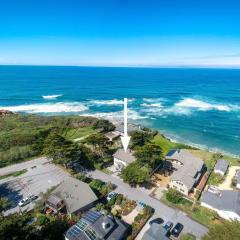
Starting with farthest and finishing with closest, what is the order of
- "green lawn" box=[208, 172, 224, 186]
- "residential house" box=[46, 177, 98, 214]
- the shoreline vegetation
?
the shoreline vegetation < "green lawn" box=[208, 172, 224, 186] < "residential house" box=[46, 177, 98, 214]

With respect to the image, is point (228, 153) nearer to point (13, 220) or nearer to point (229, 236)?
point (229, 236)

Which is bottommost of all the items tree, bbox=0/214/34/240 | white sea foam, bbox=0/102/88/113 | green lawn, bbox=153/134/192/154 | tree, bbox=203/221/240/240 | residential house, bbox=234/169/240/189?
white sea foam, bbox=0/102/88/113

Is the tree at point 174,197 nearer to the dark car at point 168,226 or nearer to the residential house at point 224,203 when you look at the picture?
the residential house at point 224,203

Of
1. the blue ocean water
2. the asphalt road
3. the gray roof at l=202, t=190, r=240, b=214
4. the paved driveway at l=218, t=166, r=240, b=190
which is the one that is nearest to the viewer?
the asphalt road

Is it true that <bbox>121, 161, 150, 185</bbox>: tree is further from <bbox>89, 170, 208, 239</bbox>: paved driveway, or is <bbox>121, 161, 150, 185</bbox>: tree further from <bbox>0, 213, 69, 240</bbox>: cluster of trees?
<bbox>0, 213, 69, 240</bbox>: cluster of trees

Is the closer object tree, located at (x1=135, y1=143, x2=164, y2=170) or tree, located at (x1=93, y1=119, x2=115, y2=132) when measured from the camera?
tree, located at (x1=135, y1=143, x2=164, y2=170)

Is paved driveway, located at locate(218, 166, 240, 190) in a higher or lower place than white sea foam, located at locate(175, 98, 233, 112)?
higher

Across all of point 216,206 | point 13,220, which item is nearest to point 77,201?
point 13,220

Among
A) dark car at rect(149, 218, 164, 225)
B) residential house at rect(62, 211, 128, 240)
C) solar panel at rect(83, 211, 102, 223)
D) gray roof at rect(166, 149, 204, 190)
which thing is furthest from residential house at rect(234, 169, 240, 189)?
solar panel at rect(83, 211, 102, 223)

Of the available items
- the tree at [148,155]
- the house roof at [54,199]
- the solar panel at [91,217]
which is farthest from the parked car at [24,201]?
the tree at [148,155]
